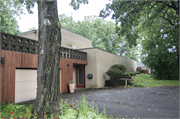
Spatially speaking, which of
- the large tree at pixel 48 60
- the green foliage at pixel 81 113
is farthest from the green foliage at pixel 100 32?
the green foliage at pixel 81 113

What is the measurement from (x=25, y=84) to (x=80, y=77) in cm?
685

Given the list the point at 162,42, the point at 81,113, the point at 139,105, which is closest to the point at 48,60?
the point at 81,113

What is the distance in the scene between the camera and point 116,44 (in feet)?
102

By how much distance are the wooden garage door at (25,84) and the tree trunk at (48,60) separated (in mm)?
4004

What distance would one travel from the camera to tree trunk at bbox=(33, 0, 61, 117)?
387cm

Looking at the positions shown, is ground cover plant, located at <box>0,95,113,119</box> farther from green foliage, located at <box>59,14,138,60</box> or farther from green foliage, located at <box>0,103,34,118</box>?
green foliage, located at <box>59,14,138,60</box>

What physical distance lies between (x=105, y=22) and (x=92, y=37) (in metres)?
6.17

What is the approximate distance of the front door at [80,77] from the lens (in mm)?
13903

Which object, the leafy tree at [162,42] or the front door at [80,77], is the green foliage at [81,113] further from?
the leafy tree at [162,42]

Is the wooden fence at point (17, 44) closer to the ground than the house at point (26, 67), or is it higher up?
higher up

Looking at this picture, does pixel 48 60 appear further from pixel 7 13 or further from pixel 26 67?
pixel 7 13

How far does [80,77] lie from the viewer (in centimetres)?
1406

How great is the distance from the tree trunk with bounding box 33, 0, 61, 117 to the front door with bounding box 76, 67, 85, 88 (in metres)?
9.81

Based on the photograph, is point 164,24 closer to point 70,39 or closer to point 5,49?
point 70,39
